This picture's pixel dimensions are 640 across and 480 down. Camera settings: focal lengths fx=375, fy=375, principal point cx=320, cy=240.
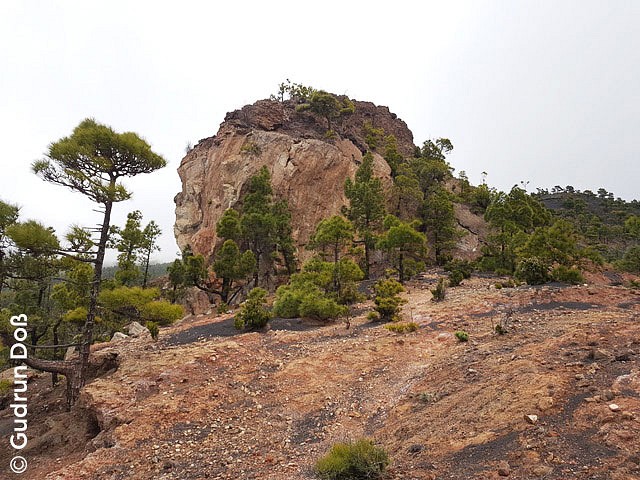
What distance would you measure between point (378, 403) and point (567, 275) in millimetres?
14062

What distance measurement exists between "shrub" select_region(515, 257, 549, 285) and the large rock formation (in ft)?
65.5

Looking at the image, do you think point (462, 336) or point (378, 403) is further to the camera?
point (462, 336)

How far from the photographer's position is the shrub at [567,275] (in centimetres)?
1761

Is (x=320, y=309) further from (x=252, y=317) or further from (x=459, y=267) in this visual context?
(x=459, y=267)

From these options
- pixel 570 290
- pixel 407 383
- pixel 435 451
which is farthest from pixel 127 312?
pixel 570 290

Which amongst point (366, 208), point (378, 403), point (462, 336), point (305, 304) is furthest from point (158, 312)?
point (366, 208)

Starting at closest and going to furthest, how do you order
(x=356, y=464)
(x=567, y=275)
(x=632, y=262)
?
(x=356, y=464)
(x=567, y=275)
(x=632, y=262)

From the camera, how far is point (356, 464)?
17.3 ft

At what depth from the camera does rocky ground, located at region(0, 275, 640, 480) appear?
5.20 m

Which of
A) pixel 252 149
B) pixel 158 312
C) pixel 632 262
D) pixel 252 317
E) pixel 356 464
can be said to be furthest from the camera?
pixel 252 149

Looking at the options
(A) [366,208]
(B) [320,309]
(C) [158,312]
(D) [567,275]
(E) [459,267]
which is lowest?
(B) [320,309]

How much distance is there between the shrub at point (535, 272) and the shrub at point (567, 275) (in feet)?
1.42

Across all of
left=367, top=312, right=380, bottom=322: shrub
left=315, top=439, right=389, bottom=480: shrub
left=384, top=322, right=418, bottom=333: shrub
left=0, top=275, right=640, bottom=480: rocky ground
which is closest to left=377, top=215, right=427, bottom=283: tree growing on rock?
left=367, top=312, right=380, bottom=322: shrub

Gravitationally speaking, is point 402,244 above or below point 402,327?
above
